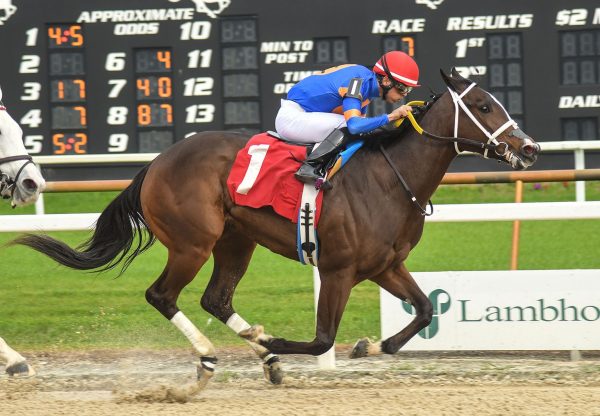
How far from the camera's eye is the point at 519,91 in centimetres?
1010

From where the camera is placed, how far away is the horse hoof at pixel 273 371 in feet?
16.6

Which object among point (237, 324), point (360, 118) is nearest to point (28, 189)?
point (237, 324)

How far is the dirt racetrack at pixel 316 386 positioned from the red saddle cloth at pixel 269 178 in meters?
0.85

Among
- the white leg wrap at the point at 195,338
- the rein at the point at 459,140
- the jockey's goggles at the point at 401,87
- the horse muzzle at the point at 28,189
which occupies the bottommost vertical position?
the white leg wrap at the point at 195,338

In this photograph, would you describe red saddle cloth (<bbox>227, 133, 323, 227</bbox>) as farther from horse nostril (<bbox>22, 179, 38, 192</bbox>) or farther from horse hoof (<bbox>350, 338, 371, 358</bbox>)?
horse nostril (<bbox>22, 179, 38, 192</bbox>)

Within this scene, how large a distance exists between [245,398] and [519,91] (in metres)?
6.10

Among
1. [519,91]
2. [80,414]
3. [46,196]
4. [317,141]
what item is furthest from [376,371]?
[46,196]

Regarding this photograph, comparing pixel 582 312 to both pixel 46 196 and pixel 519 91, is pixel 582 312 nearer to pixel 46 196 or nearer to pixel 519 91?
pixel 519 91

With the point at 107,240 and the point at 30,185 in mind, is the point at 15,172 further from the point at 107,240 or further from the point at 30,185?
the point at 107,240

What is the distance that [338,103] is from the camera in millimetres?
5070

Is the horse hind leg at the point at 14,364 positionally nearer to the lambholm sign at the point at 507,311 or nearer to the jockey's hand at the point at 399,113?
the lambholm sign at the point at 507,311

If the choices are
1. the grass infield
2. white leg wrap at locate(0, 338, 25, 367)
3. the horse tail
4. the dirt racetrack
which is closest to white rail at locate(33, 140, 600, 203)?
the grass infield

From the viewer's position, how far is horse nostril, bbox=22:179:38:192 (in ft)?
15.6

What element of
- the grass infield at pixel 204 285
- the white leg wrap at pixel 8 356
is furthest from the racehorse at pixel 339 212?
the grass infield at pixel 204 285
